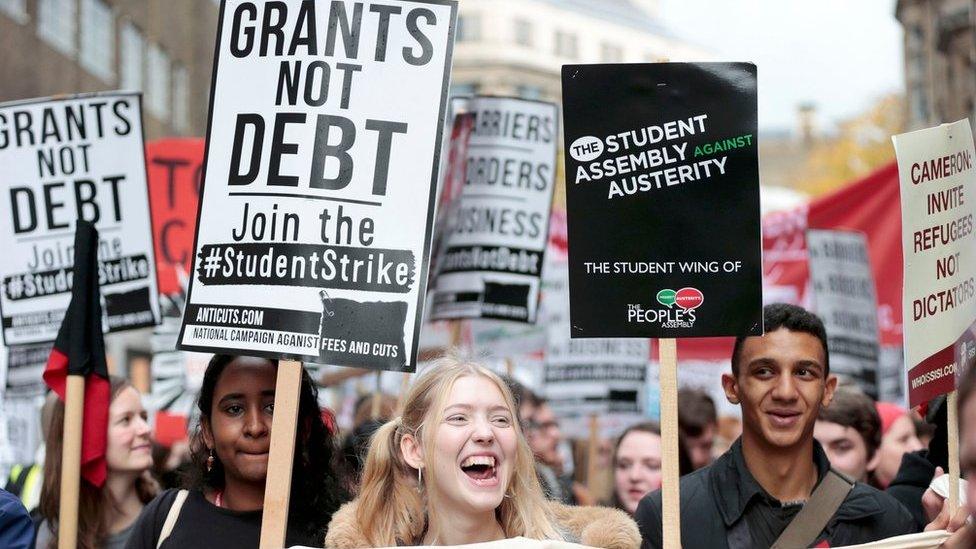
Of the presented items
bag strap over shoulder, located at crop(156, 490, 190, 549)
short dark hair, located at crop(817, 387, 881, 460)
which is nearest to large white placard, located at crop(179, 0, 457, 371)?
bag strap over shoulder, located at crop(156, 490, 190, 549)

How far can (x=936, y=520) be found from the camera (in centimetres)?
448

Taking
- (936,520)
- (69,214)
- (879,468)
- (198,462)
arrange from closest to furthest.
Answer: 1. (936,520)
2. (198,462)
3. (69,214)
4. (879,468)

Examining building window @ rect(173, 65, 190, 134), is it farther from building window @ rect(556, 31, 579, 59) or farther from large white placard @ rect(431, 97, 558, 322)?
building window @ rect(556, 31, 579, 59)

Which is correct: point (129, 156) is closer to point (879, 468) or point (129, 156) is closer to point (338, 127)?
point (338, 127)

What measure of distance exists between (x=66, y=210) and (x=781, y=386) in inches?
140

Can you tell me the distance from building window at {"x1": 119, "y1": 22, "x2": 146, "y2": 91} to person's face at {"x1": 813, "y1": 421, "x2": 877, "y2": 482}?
74.3 ft

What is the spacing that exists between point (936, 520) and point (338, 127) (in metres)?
2.18

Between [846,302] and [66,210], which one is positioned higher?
[846,302]

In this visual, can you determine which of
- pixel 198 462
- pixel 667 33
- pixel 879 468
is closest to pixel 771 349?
pixel 198 462

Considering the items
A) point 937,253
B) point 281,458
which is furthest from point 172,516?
point 937,253

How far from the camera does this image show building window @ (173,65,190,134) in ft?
107

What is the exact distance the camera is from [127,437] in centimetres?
636

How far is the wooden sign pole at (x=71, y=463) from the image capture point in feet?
17.8

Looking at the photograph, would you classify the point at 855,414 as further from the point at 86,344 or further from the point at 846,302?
the point at 846,302
